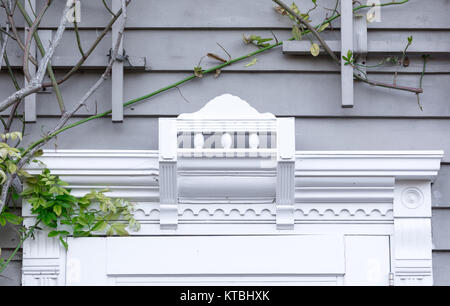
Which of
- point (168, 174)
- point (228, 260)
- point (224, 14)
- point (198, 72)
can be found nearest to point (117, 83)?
point (198, 72)

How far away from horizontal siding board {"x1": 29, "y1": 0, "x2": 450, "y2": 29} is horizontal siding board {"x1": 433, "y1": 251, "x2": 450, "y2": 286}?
1116mm

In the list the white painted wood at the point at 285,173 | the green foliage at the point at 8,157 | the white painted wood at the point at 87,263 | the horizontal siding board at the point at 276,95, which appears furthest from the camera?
the horizontal siding board at the point at 276,95

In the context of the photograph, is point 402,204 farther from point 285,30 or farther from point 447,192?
point 285,30

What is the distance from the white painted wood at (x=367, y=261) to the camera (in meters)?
3.38

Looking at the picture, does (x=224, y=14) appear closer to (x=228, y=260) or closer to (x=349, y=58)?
(x=349, y=58)

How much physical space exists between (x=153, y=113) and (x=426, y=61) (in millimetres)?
1350

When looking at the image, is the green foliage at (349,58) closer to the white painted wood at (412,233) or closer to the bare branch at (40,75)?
the white painted wood at (412,233)

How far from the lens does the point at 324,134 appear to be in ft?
11.5

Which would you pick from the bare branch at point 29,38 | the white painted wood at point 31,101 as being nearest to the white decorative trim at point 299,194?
the white painted wood at point 31,101

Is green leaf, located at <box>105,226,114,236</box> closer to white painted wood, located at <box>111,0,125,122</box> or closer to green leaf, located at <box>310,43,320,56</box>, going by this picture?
white painted wood, located at <box>111,0,125,122</box>

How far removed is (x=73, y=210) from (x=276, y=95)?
111 cm

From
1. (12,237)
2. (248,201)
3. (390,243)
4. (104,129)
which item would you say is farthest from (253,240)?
(12,237)

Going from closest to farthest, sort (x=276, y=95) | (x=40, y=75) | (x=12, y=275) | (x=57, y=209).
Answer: (x=40, y=75), (x=57, y=209), (x=12, y=275), (x=276, y=95)

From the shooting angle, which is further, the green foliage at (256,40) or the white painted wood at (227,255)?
the green foliage at (256,40)
